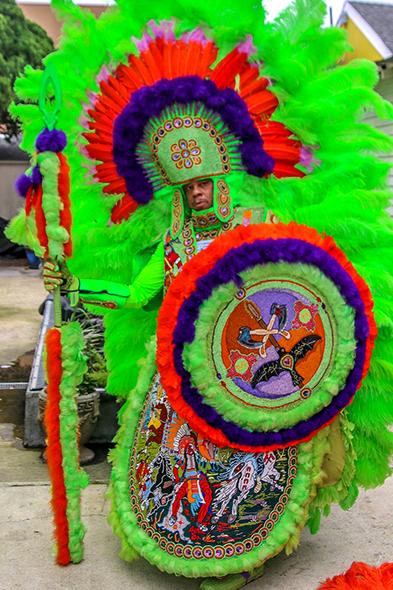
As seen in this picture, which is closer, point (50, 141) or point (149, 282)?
point (50, 141)

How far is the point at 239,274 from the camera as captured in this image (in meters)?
2.56

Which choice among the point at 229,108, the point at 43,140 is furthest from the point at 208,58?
the point at 43,140

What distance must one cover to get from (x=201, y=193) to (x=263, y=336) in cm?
59

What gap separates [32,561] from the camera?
2.97 meters

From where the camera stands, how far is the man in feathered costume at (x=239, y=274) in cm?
261

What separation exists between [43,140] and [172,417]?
44.1 inches

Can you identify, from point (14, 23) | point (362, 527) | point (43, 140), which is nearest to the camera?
point (43, 140)

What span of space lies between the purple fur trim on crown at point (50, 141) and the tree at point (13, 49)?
13.6m

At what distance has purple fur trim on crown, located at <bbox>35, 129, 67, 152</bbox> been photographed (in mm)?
2514

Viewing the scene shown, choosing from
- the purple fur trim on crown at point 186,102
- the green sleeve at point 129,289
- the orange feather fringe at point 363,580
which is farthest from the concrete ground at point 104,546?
the purple fur trim on crown at point 186,102

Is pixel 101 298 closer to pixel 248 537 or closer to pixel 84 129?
pixel 84 129

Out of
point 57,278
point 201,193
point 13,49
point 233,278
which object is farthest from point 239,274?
point 13,49

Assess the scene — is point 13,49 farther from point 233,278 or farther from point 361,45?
point 233,278

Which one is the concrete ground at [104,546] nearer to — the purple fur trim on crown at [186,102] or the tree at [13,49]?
the purple fur trim on crown at [186,102]
